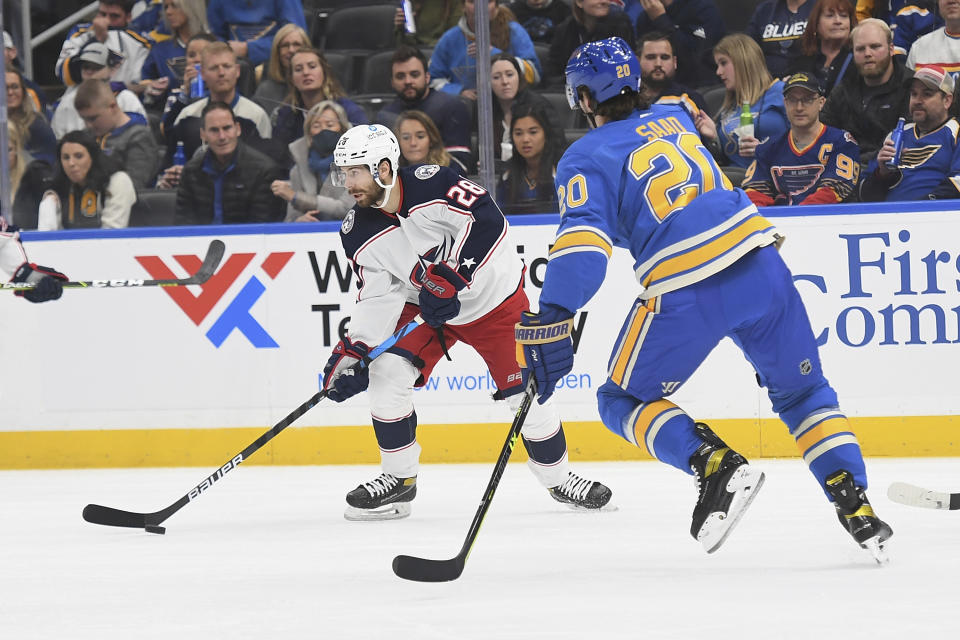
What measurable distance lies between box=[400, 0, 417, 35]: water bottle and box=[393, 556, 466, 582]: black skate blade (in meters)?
3.85

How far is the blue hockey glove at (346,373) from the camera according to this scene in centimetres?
363

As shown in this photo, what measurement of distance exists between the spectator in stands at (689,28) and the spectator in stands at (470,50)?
0.56 metres

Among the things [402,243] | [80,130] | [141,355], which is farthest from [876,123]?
[80,130]

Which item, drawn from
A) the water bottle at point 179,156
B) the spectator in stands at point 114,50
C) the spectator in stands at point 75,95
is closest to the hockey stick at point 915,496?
the water bottle at point 179,156

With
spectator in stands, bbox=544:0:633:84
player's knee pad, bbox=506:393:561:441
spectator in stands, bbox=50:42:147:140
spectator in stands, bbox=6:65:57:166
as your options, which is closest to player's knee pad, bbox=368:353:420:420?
player's knee pad, bbox=506:393:561:441

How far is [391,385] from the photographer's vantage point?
149 inches

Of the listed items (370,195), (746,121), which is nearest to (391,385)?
(370,195)

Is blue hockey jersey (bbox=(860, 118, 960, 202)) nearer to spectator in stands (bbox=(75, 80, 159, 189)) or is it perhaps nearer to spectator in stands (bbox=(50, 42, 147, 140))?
spectator in stands (bbox=(75, 80, 159, 189))

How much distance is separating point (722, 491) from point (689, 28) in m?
3.50

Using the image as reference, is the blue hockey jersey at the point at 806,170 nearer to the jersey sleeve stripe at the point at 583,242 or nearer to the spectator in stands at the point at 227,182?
the spectator in stands at the point at 227,182

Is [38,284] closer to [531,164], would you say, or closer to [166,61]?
[531,164]

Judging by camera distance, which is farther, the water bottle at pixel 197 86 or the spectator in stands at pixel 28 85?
the water bottle at pixel 197 86

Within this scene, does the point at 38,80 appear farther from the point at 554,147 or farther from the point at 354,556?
the point at 354,556

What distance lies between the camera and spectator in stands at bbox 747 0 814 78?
521 cm
